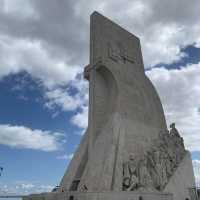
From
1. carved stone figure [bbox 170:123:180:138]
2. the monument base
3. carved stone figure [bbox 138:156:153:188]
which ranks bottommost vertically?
the monument base

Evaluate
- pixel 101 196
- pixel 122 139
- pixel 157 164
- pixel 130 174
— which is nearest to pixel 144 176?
pixel 130 174

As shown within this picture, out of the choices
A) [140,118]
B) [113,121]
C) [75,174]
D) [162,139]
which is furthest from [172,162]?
[75,174]

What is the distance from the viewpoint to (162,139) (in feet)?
39.0

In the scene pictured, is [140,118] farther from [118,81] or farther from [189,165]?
[189,165]

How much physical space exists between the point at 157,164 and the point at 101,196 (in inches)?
147

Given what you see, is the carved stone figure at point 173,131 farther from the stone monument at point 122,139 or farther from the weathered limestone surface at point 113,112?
the weathered limestone surface at point 113,112

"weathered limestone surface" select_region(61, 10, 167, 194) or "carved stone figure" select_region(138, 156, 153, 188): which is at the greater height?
"weathered limestone surface" select_region(61, 10, 167, 194)

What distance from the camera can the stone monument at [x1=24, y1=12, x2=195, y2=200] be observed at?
904 cm

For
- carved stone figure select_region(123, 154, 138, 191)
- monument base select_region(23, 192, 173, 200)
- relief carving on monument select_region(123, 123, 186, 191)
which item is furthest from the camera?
relief carving on monument select_region(123, 123, 186, 191)

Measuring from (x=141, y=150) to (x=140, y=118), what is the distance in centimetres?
163

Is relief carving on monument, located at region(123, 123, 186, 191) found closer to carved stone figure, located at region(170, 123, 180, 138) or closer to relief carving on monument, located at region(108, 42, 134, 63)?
carved stone figure, located at region(170, 123, 180, 138)

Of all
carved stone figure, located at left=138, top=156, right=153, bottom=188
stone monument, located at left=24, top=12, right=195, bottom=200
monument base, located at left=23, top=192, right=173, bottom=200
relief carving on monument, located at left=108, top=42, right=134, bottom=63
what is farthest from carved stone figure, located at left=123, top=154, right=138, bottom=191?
relief carving on monument, located at left=108, top=42, right=134, bottom=63

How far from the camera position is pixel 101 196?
7.36 meters

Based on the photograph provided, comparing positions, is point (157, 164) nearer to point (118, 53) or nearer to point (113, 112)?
point (113, 112)
